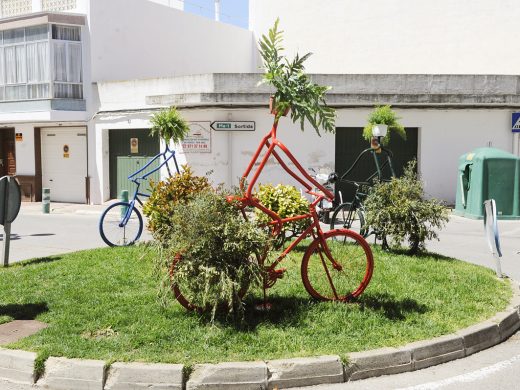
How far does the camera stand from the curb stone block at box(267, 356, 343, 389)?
4.63 meters

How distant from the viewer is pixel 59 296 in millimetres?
6719

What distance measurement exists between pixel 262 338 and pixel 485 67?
67.0 ft

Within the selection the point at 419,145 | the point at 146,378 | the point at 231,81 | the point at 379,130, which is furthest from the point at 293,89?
the point at 419,145

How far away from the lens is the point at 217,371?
180 inches

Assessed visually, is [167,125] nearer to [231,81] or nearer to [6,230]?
[6,230]

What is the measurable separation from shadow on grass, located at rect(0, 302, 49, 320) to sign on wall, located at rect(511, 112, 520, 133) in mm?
15608

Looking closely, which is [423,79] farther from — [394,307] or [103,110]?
[394,307]

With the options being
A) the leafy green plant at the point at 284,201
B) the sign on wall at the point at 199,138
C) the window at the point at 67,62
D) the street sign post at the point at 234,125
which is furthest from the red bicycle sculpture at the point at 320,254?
the window at the point at 67,62

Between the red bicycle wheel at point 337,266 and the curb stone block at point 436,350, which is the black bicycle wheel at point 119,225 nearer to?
the red bicycle wheel at point 337,266

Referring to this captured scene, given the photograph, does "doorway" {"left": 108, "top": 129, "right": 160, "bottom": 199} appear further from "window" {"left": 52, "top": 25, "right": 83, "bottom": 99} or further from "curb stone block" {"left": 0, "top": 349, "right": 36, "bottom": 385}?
"curb stone block" {"left": 0, "top": 349, "right": 36, "bottom": 385}

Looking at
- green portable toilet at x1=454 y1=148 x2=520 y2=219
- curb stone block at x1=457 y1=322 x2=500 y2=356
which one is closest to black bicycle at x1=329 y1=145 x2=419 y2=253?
curb stone block at x1=457 y1=322 x2=500 y2=356

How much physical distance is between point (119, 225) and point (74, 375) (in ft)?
19.6

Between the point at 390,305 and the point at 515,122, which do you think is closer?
the point at 390,305

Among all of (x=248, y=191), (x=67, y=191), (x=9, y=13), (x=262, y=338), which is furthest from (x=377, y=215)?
(x=9, y=13)
